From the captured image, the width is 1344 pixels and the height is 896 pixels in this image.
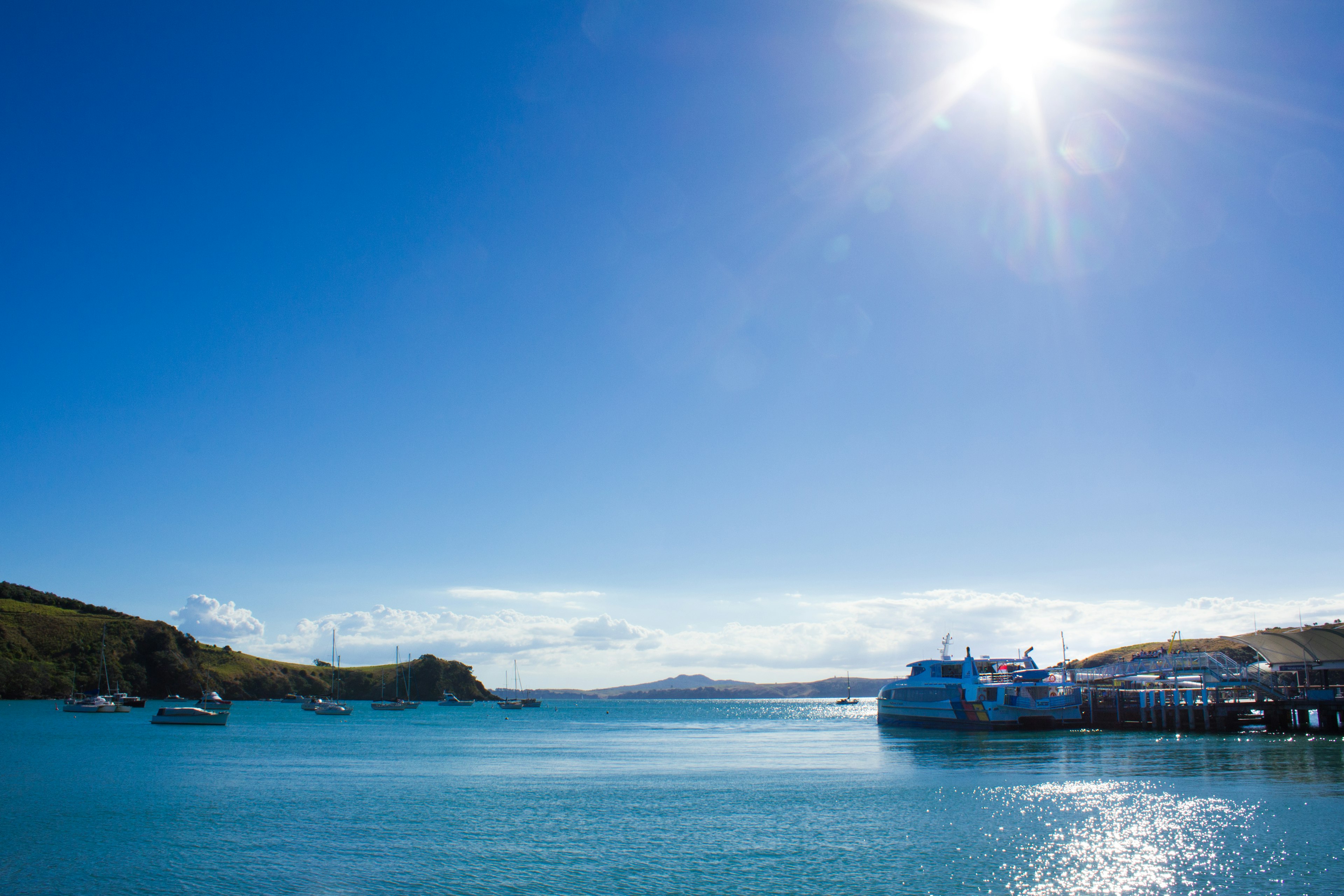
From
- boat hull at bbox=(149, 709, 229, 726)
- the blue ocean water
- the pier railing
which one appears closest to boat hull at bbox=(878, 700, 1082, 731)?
the blue ocean water

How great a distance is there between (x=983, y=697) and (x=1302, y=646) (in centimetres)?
4464

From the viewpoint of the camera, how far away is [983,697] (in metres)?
96.4

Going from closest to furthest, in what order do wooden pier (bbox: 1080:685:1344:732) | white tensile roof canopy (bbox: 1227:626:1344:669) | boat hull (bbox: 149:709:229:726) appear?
wooden pier (bbox: 1080:685:1344:732) → white tensile roof canopy (bbox: 1227:626:1344:669) → boat hull (bbox: 149:709:229:726)

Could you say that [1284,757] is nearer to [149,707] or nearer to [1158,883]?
[1158,883]

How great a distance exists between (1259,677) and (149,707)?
214585mm

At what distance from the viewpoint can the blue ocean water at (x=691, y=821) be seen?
27875mm

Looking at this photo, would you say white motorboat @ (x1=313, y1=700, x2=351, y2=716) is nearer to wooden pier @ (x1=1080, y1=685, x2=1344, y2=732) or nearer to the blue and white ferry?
the blue and white ferry

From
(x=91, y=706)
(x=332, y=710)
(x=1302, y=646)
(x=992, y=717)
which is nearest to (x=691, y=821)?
(x=992, y=717)

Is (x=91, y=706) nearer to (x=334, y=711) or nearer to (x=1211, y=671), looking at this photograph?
(x=334, y=711)

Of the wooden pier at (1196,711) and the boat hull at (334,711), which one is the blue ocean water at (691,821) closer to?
the wooden pier at (1196,711)

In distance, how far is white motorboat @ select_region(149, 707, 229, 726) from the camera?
121m

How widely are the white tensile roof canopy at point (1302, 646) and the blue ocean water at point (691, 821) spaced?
33.4 meters

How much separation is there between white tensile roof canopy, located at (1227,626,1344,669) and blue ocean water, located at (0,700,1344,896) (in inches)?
1313

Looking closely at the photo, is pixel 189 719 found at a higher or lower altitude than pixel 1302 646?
lower
